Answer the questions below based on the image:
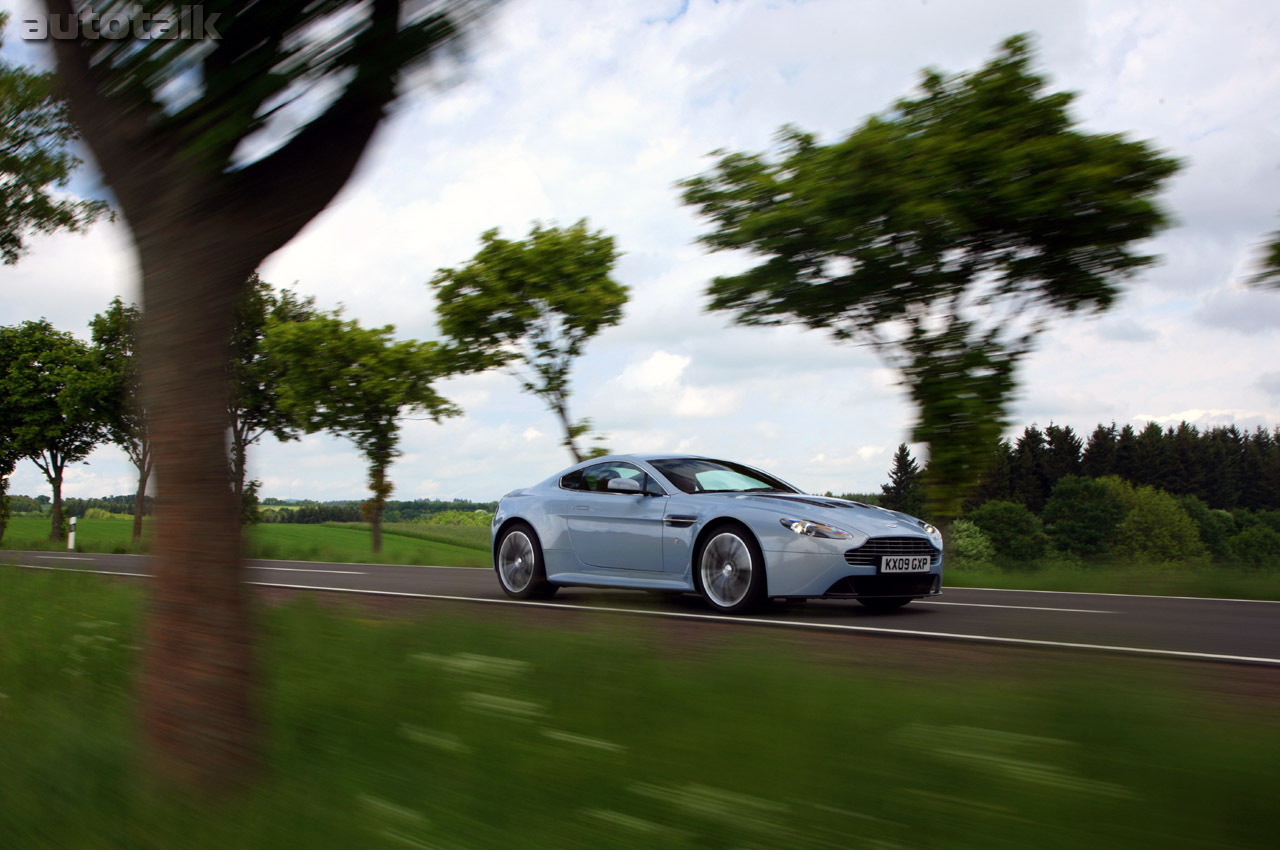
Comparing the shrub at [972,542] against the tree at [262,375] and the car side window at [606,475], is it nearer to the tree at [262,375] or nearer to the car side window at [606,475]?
the tree at [262,375]

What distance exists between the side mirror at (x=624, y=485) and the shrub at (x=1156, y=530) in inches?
3285

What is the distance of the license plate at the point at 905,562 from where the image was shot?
809cm

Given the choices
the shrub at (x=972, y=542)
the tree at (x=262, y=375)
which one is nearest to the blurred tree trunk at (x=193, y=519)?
the tree at (x=262, y=375)

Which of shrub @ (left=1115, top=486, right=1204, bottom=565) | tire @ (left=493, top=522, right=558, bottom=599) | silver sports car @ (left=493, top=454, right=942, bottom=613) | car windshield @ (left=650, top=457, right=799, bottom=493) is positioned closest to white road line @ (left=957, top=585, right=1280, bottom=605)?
silver sports car @ (left=493, top=454, right=942, bottom=613)

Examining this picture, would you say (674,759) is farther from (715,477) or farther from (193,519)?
(715,477)

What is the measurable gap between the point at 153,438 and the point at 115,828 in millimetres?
1407

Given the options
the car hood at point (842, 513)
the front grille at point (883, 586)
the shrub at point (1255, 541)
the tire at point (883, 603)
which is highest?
the car hood at point (842, 513)

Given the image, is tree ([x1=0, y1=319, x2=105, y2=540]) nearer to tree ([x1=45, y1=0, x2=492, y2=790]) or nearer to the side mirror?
the side mirror

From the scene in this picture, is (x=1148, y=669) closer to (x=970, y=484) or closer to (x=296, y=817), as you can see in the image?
(x=296, y=817)

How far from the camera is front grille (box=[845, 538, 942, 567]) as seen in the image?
7945 millimetres

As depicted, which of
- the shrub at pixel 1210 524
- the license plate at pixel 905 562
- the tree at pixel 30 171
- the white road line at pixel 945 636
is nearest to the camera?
the white road line at pixel 945 636

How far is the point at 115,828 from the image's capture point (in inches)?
122

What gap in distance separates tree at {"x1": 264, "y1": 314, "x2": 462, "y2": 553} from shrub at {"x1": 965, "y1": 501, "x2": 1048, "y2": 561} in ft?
215

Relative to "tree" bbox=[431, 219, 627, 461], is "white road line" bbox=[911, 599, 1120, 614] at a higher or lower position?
lower
